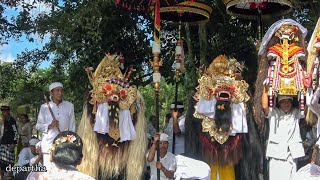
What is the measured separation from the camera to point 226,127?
5742 mm

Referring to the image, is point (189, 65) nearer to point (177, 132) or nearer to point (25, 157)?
point (177, 132)

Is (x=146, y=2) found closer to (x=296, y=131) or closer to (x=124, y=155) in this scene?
(x=124, y=155)

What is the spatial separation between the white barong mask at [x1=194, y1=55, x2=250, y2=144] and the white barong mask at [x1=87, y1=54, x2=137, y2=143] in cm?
90

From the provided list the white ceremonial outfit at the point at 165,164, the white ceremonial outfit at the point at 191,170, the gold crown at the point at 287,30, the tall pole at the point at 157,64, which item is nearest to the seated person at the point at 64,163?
the white ceremonial outfit at the point at 191,170

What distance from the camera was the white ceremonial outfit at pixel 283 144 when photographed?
5.43 m

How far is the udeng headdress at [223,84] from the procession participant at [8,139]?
416 cm

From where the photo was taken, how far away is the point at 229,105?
5812 mm

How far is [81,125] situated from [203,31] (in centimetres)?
292

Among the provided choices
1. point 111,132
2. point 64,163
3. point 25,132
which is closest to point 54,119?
point 111,132

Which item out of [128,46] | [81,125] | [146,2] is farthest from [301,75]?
[128,46]

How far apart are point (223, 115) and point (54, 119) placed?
82.0 inches

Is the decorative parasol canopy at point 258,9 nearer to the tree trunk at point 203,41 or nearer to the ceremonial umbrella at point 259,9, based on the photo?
the ceremonial umbrella at point 259,9

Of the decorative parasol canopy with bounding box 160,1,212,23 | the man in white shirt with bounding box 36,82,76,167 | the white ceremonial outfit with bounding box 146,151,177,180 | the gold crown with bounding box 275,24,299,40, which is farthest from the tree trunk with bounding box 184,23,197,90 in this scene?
the gold crown with bounding box 275,24,299,40

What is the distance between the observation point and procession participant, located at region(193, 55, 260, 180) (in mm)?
5754
